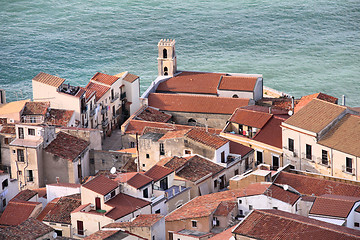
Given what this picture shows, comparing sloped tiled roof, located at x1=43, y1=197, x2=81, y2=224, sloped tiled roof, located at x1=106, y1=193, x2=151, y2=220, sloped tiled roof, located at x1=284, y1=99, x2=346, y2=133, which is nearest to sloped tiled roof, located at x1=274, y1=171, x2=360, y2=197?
sloped tiled roof, located at x1=284, y1=99, x2=346, y2=133

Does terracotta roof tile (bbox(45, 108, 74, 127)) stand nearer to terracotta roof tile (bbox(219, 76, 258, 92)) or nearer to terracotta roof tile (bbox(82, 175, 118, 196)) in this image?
terracotta roof tile (bbox(219, 76, 258, 92))

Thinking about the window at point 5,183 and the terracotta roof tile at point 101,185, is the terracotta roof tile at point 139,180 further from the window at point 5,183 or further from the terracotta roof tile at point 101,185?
the window at point 5,183

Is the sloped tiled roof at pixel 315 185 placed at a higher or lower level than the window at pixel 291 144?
lower

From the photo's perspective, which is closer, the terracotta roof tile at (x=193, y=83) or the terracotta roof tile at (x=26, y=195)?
the terracotta roof tile at (x=26, y=195)

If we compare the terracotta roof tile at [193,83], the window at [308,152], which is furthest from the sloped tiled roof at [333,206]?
the terracotta roof tile at [193,83]

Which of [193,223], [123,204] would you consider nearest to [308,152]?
[193,223]

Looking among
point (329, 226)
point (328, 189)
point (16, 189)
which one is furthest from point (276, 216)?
point (16, 189)

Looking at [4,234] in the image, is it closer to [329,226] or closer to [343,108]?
[329,226]
